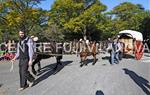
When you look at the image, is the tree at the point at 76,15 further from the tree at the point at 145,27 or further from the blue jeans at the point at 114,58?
the blue jeans at the point at 114,58

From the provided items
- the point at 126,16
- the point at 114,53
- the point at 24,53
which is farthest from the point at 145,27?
the point at 24,53

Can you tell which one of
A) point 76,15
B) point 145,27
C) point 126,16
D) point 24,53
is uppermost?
point 126,16

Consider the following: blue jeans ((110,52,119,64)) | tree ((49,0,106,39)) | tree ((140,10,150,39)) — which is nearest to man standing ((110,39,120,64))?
blue jeans ((110,52,119,64))

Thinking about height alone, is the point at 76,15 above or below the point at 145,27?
above

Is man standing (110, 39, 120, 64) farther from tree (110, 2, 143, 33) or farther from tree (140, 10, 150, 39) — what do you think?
tree (140, 10, 150, 39)

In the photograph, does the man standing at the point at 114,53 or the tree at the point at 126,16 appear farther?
the tree at the point at 126,16

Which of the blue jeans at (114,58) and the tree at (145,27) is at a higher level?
the tree at (145,27)

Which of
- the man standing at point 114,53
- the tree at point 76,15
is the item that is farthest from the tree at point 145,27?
the man standing at point 114,53

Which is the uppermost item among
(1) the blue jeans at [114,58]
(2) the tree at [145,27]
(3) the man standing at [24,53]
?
(2) the tree at [145,27]

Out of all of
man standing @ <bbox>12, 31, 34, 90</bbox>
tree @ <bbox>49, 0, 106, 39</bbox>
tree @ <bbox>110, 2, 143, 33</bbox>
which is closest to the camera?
man standing @ <bbox>12, 31, 34, 90</bbox>

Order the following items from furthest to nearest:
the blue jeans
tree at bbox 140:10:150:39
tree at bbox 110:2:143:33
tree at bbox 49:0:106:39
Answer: tree at bbox 110:2:143:33, tree at bbox 140:10:150:39, tree at bbox 49:0:106:39, the blue jeans

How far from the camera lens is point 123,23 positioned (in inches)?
2968

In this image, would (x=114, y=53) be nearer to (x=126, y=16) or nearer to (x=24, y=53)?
(x=24, y=53)

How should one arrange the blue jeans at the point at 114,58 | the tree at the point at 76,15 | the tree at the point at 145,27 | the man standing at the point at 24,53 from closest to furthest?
the man standing at the point at 24,53 → the blue jeans at the point at 114,58 → the tree at the point at 76,15 → the tree at the point at 145,27
